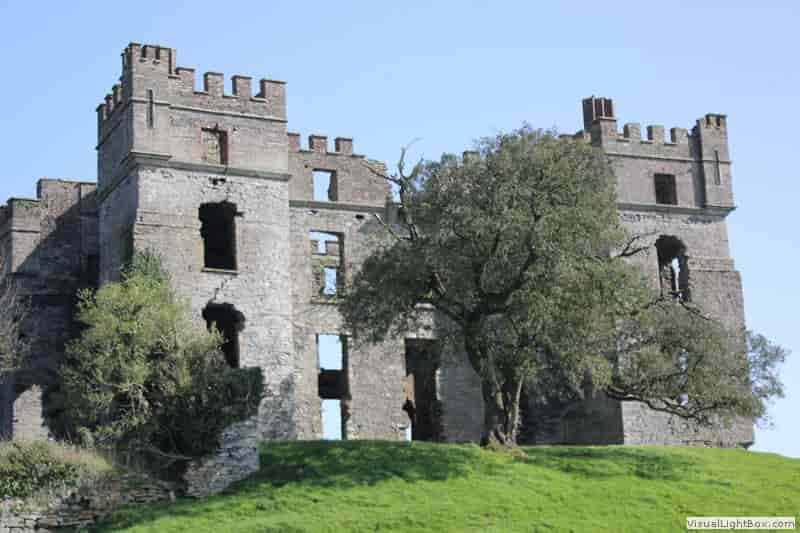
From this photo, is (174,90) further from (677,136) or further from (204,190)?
(677,136)

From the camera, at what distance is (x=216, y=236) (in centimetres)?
4750

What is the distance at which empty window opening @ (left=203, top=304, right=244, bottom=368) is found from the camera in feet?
143

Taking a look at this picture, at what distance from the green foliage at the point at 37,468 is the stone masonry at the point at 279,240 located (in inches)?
410

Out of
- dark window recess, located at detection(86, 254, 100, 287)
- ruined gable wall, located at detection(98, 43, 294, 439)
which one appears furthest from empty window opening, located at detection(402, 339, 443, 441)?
dark window recess, located at detection(86, 254, 100, 287)

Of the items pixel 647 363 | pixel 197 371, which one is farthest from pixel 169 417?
pixel 647 363

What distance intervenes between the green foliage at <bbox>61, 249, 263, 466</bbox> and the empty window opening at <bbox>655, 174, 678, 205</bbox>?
21006 millimetres

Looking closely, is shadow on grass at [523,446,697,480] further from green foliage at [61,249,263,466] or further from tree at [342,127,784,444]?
green foliage at [61,249,263,466]

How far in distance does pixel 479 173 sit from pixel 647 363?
26.8 feet

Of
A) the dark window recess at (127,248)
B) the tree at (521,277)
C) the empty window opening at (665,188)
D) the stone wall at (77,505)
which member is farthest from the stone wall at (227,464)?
the empty window opening at (665,188)

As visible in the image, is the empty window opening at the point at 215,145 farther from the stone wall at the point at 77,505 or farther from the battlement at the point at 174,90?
the stone wall at the point at 77,505

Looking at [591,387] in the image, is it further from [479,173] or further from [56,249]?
[56,249]

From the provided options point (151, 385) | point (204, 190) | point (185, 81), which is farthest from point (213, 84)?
point (151, 385)

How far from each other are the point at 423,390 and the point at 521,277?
12992 mm

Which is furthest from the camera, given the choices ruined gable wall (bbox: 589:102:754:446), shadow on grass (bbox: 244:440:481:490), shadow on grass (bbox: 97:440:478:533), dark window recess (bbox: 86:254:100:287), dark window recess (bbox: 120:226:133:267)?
ruined gable wall (bbox: 589:102:754:446)
